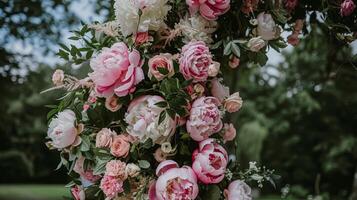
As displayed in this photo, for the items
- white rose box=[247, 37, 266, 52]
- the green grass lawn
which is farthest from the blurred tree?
white rose box=[247, 37, 266, 52]

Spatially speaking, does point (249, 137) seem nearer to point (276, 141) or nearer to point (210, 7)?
point (276, 141)

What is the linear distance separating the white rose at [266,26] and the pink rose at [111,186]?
822mm

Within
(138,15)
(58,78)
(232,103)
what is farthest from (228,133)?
(58,78)

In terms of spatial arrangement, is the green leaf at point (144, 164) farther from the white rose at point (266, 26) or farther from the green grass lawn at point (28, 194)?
the green grass lawn at point (28, 194)

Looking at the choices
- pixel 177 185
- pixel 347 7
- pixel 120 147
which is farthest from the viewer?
pixel 347 7

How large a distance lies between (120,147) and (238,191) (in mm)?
457

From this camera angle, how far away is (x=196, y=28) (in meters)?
1.80

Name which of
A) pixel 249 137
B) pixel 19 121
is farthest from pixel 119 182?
pixel 249 137

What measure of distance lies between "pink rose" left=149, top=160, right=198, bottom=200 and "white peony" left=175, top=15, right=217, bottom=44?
505 millimetres

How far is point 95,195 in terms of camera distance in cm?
180

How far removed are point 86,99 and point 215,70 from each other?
1.73ft

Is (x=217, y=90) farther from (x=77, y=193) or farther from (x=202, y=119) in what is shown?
(x=77, y=193)

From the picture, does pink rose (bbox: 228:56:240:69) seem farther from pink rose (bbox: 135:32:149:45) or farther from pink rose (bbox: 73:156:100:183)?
pink rose (bbox: 73:156:100:183)

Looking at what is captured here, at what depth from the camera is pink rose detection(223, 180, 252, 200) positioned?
1.73 meters
